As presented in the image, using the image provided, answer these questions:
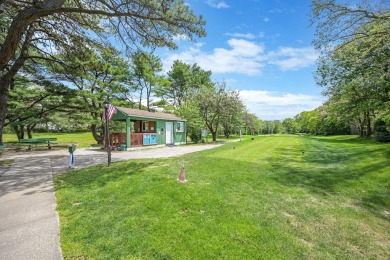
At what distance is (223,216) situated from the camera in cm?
356

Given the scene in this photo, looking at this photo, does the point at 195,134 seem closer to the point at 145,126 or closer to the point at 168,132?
the point at 168,132

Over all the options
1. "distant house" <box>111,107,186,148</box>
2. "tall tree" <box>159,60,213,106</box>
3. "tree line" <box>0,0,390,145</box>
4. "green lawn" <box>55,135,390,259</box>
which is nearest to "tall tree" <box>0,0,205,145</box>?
"tree line" <box>0,0,390,145</box>

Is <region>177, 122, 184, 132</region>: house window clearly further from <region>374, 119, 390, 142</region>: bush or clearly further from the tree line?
<region>374, 119, 390, 142</region>: bush

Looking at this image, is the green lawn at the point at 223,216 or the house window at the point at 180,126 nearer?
the green lawn at the point at 223,216

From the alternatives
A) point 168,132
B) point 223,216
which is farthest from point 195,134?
point 223,216

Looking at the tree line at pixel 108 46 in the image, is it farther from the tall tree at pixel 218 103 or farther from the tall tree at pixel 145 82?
the tall tree at pixel 218 103

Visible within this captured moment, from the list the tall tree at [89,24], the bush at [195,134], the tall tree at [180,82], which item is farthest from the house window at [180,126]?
the tall tree at [180,82]

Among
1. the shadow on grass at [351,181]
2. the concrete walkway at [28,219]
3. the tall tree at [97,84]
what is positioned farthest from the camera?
the tall tree at [97,84]

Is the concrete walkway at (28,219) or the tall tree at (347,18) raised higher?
the tall tree at (347,18)

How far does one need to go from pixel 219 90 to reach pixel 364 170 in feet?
54.4

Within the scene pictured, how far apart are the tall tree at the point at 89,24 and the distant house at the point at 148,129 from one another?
6498 millimetres

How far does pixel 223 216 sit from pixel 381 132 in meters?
19.6

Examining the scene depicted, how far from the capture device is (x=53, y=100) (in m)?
14.7

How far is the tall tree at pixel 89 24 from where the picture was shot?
5125mm
